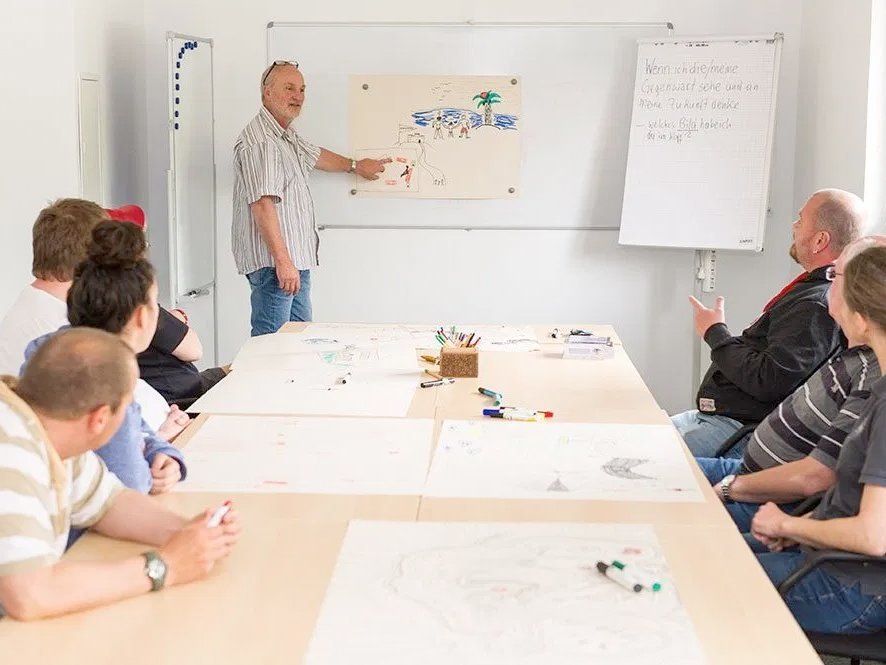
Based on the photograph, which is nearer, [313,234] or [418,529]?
[418,529]

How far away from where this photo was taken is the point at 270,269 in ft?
17.3

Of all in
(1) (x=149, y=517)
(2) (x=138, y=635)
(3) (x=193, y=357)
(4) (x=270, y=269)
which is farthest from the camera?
(4) (x=270, y=269)

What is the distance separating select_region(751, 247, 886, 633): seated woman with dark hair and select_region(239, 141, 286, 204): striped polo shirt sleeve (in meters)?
3.25

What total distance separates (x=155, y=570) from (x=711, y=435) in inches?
87.0

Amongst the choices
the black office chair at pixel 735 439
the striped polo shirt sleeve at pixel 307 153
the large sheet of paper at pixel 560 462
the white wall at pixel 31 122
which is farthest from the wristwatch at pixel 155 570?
the striped polo shirt sleeve at pixel 307 153

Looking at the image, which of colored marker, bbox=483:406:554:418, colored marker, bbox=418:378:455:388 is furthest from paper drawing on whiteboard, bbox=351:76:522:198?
colored marker, bbox=483:406:554:418

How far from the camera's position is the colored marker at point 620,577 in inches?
70.9

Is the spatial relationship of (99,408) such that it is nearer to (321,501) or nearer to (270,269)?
(321,501)

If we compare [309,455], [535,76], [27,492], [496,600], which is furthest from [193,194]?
[496,600]

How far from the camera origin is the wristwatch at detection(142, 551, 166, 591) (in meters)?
1.81

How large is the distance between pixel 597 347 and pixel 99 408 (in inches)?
95.5

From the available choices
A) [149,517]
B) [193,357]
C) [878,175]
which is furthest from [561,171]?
[149,517]

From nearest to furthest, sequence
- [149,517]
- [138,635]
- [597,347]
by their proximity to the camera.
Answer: [138,635] → [149,517] → [597,347]

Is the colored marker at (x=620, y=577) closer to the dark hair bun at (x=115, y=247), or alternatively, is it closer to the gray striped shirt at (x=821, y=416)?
the gray striped shirt at (x=821, y=416)
